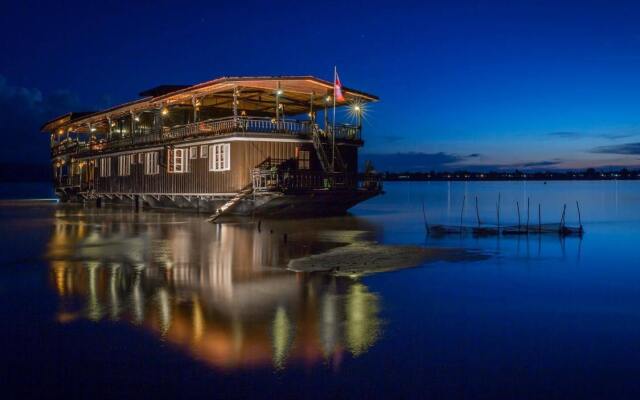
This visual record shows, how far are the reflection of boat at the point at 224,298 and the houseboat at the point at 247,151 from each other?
40.4ft

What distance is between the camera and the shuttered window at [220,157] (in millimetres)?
33500

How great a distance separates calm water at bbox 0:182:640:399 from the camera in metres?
6.60

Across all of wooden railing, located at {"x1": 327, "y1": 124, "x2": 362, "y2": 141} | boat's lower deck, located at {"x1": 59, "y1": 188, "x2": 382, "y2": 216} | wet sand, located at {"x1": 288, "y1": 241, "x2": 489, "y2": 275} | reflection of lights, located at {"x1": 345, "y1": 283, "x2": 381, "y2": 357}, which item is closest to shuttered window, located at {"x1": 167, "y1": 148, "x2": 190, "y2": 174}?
boat's lower deck, located at {"x1": 59, "y1": 188, "x2": 382, "y2": 216}

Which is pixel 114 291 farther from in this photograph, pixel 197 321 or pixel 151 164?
pixel 151 164

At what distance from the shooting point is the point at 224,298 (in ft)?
35.7

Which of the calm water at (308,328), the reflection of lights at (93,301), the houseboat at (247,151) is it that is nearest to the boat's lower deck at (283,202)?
the houseboat at (247,151)

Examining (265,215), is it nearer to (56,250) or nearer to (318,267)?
(56,250)

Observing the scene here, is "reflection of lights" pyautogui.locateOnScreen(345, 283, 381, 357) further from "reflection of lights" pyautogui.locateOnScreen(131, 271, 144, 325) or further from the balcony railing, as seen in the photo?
the balcony railing

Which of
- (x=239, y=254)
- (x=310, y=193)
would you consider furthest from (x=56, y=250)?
(x=310, y=193)

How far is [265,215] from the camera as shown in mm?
32938

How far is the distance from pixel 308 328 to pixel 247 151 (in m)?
24.9

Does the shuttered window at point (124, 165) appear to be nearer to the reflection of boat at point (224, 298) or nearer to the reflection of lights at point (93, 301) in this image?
the reflection of boat at point (224, 298)

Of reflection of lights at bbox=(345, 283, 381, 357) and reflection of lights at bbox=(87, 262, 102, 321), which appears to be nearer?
reflection of lights at bbox=(345, 283, 381, 357)

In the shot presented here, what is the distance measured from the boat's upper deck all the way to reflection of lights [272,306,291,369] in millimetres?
23572
